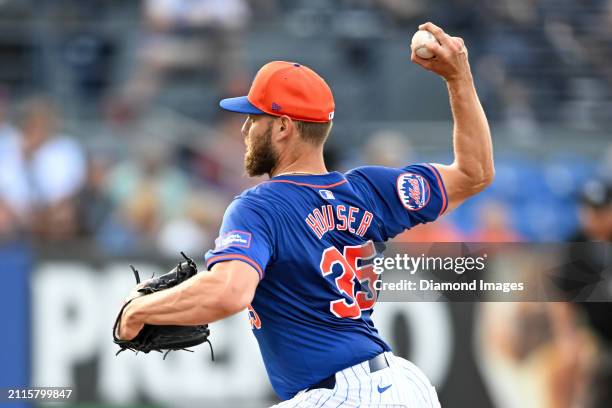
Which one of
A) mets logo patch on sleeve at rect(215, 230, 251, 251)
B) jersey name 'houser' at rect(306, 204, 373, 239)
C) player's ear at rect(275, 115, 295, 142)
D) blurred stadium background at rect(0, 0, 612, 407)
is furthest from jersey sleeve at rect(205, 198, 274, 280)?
blurred stadium background at rect(0, 0, 612, 407)

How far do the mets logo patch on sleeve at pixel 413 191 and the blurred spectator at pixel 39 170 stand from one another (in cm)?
570

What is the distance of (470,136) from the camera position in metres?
4.69

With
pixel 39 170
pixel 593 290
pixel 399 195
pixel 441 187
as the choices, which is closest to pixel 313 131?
pixel 399 195

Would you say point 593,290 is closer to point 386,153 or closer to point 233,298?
point 386,153

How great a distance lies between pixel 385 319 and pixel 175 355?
1.50 m

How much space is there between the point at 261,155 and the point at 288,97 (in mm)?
253

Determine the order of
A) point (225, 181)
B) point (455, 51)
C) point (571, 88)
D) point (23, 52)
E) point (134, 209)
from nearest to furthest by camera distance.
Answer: point (455, 51), point (134, 209), point (225, 181), point (23, 52), point (571, 88)

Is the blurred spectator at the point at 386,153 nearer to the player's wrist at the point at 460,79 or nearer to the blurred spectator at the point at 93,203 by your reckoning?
the blurred spectator at the point at 93,203

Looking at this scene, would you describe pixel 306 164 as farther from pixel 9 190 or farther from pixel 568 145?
pixel 568 145

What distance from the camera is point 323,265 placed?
413cm

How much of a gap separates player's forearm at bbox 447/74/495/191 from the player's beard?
0.87 m

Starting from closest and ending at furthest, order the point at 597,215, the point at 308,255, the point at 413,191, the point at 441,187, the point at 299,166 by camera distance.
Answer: the point at 308,255
the point at 299,166
the point at 413,191
the point at 441,187
the point at 597,215

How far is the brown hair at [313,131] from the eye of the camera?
4.29 meters

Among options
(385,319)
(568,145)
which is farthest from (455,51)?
(568,145)
